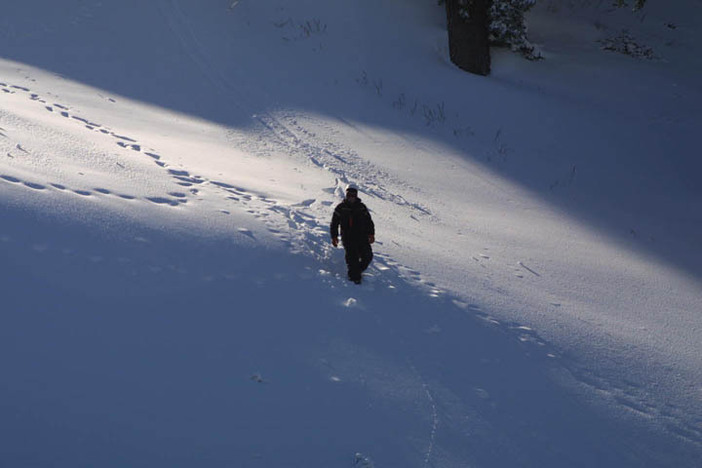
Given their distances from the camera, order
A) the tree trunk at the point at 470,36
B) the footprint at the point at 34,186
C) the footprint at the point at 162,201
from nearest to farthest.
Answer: the footprint at the point at 34,186, the footprint at the point at 162,201, the tree trunk at the point at 470,36

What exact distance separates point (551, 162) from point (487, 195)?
290 cm

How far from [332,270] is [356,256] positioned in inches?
13.8

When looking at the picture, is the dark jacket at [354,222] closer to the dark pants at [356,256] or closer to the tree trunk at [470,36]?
the dark pants at [356,256]

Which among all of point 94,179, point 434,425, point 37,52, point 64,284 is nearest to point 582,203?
point 434,425

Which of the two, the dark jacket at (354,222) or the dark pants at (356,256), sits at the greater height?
the dark jacket at (354,222)

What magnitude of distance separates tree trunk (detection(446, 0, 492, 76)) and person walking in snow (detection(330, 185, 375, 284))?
10742 millimetres

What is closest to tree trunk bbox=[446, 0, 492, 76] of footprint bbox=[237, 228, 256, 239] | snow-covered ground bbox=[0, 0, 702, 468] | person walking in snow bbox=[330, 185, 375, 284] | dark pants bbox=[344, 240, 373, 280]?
snow-covered ground bbox=[0, 0, 702, 468]

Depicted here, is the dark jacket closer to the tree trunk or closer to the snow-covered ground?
the snow-covered ground

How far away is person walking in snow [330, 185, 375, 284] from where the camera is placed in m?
6.57

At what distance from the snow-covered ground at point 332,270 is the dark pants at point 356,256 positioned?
209 mm

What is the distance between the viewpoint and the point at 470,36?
15.9 m

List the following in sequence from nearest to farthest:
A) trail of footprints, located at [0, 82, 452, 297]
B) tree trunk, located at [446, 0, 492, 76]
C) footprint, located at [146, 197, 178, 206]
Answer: trail of footprints, located at [0, 82, 452, 297] → footprint, located at [146, 197, 178, 206] → tree trunk, located at [446, 0, 492, 76]

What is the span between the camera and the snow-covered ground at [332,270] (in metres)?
4.23

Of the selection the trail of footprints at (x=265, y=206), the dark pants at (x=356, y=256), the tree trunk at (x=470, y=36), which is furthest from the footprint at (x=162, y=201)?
the tree trunk at (x=470, y=36)
